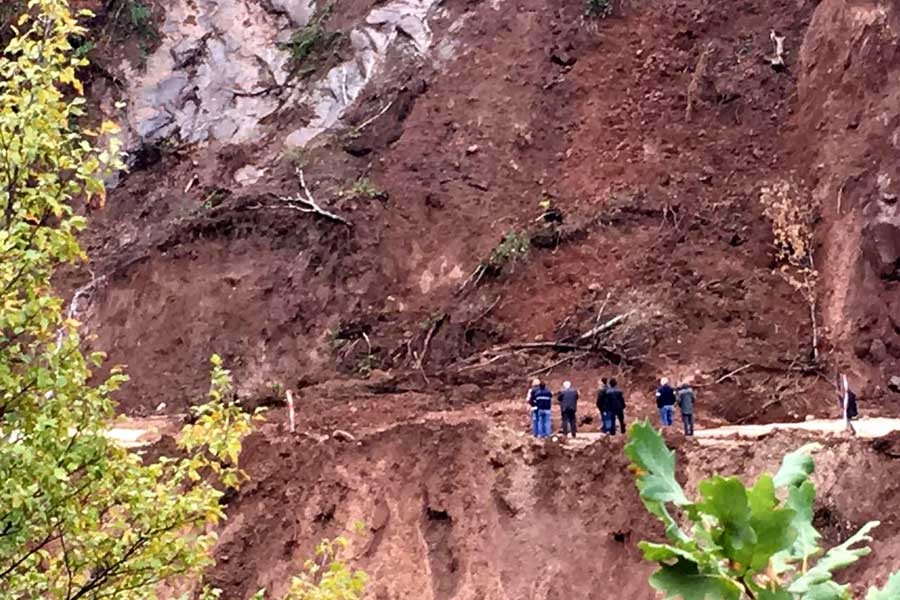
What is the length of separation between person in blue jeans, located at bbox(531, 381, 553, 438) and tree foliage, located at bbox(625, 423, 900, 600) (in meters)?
11.0

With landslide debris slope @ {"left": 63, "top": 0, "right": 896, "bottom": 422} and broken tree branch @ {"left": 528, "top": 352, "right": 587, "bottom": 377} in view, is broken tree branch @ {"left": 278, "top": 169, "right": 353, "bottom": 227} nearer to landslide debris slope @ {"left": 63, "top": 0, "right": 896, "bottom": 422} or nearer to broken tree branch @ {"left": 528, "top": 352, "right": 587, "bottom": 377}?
landslide debris slope @ {"left": 63, "top": 0, "right": 896, "bottom": 422}

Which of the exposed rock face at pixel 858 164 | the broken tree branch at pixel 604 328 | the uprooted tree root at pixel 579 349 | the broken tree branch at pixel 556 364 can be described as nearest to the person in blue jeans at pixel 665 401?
the uprooted tree root at pixel 579 349

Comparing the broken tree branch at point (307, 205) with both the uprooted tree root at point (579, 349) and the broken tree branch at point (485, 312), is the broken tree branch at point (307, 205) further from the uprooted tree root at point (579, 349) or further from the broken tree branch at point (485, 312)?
the uprooted tree root at point (579, 349)

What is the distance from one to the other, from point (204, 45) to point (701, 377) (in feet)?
49.1

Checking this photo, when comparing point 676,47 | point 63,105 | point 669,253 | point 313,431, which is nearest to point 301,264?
point 313,431

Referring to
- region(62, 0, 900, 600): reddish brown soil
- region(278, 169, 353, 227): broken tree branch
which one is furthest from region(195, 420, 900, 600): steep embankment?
region(278, 169, 353, 227): broken tree branch

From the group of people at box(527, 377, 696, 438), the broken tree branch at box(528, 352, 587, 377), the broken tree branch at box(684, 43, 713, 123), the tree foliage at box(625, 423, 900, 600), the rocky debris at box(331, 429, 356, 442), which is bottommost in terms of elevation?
the rocky debris at box(331, 429, 356, 442)

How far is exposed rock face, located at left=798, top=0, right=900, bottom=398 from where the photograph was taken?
14844 mm

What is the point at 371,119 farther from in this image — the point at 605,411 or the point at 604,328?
the point at 605,411

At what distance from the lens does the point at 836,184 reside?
643 inches

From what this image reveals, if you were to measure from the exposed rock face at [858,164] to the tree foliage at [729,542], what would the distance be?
45.5 feet

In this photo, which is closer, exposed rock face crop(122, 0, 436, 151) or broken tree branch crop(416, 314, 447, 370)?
broken tree branch crop(416, 314, 447, 370)

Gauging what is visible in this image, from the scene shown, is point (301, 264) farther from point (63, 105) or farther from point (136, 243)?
point (63, 105)

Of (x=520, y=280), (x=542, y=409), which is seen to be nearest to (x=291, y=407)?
(x=542, y=409)
